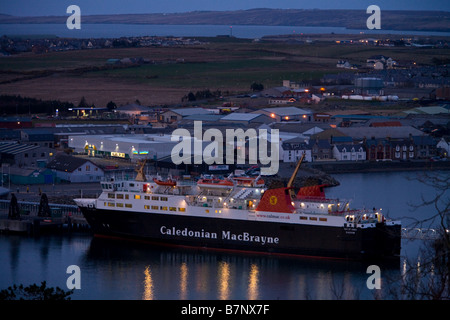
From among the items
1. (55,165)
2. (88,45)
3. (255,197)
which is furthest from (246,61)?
(255,197)

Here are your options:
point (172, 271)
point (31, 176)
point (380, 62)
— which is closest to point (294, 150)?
point (31, 176)

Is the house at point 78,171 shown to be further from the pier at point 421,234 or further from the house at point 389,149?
the house at point 389,149

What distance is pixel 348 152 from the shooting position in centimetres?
2233

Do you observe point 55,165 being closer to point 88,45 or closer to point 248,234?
point 248,234

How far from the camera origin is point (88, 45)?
60.9 m

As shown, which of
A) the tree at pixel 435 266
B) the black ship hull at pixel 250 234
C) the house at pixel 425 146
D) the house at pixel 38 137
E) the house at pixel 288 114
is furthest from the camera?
the house at pixel 288 114

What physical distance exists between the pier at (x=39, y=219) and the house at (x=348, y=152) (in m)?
8.73

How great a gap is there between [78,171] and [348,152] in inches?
281

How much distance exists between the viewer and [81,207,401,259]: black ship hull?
40.5 feet

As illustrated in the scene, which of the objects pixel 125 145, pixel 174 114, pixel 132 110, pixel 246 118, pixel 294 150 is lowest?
pixel 294 150

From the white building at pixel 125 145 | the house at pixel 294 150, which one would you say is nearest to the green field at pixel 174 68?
the white building at pixel 125 145

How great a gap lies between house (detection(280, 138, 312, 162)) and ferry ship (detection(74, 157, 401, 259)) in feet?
26.1

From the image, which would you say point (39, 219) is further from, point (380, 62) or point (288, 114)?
point (380, 62)

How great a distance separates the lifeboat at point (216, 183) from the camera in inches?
525
